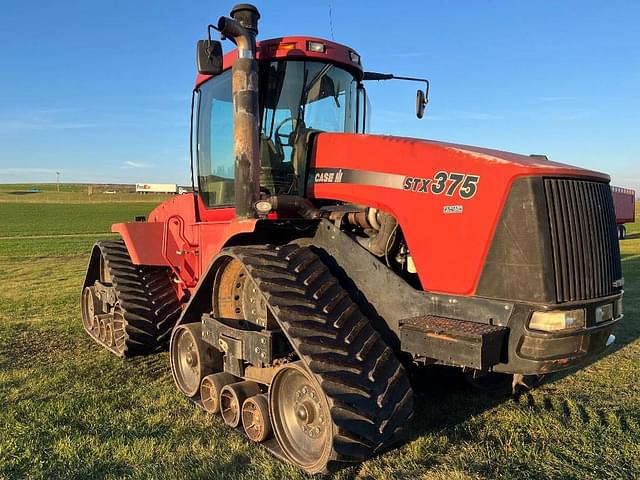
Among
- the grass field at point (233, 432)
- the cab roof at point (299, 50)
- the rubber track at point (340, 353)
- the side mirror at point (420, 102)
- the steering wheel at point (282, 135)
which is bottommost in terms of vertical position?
the grass field at point (233, 432)

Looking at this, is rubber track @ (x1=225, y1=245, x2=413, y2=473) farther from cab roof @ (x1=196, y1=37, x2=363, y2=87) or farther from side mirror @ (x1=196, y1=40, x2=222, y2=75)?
cab roof @ (x1=196, y1=37, x2=363, y2=87)

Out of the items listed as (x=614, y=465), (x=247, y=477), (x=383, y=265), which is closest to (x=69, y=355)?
(x=247, y=477)

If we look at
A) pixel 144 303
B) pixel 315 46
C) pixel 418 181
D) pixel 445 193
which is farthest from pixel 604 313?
pixel 144 303

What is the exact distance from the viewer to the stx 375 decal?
135 inches

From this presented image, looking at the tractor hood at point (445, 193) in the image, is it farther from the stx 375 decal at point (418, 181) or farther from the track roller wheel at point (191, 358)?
the track roller wheel at point (191, 358)

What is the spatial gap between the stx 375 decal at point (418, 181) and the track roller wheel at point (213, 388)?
5.95 ft

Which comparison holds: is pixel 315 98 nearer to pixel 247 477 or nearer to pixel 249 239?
pixel 249 239

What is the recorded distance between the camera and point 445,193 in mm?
3529

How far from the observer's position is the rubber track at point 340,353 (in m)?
3.30

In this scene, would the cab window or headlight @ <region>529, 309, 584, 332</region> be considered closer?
headlight @ <region>529, 309, 584, 332</region>

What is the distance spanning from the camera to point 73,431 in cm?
429

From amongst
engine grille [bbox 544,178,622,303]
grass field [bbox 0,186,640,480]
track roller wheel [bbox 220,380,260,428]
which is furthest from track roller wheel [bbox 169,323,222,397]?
engine grille [bbox 544,178,622,303]

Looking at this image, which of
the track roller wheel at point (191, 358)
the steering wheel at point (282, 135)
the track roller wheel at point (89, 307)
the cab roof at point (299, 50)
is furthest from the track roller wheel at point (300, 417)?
the track roller wheel at point (89, 307)

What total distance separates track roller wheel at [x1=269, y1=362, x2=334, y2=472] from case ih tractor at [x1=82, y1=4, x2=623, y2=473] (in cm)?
1
